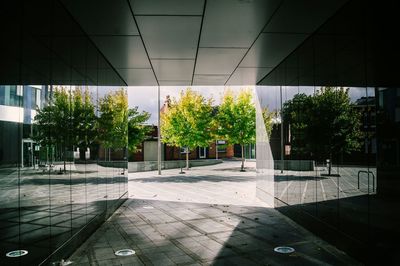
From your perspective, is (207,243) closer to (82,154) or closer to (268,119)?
(82,154)

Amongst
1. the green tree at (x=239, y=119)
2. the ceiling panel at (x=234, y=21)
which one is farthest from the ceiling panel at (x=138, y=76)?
the green tree at (x=239, y=119)

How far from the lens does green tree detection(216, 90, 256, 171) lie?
99.7 ft

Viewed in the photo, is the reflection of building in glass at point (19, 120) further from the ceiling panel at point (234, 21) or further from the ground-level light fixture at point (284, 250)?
the ground-level light fixture at point (284, 250)

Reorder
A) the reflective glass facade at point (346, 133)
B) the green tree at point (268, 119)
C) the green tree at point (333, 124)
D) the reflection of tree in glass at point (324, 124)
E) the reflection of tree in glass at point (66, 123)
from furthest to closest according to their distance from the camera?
the green tree at point (268, 119) < the reflection of tree in glass at point (324, 124) < the green tree at point (333, 124) < the reflection of tree in glass at point (66, 123) < the reflective glass facade at point (346, 133)

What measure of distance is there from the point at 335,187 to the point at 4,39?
667cm

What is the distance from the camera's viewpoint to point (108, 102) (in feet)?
33.9

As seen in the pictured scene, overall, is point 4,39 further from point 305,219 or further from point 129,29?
point 305,219

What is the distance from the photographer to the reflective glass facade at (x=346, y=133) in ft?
16.8

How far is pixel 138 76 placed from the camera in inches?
475

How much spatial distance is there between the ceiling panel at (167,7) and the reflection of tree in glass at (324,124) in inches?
137

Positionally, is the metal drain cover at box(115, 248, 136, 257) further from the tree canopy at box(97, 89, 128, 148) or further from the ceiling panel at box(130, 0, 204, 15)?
the ceiling panel at box(130, 0, 204, 15)

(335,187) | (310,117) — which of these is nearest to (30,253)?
(335,187)

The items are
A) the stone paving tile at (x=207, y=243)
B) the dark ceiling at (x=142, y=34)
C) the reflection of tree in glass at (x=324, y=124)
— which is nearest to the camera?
the dark ceiling at (x=142, y=34)

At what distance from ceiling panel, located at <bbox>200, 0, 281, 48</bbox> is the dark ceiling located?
0.06 feet
